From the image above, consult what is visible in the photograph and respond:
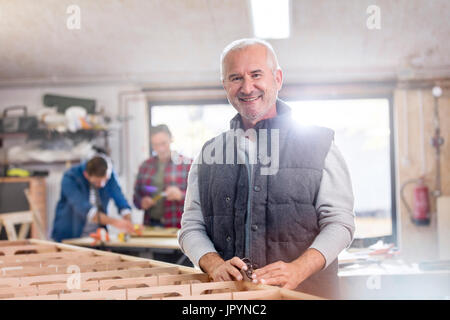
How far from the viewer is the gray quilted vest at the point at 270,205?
0.67m

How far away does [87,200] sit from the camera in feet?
5.91

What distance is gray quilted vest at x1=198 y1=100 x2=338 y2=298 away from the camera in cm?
67

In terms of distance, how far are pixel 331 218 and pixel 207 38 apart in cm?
124

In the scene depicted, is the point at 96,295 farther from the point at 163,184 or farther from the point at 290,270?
the point at 163,184

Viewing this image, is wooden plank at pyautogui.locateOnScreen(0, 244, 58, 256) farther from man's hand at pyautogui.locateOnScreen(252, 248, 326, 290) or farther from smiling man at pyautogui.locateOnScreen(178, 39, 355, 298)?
man's hand at pyautogui.locateOnScreen(252, 248, 326, 290)

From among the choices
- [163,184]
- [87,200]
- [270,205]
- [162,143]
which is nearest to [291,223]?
[270,205]

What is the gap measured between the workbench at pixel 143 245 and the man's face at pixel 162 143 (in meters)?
0.34

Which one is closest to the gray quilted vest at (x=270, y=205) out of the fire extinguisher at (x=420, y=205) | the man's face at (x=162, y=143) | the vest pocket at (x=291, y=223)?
the vest pocket at (x=291, y=223)

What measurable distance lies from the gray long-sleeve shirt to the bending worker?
3.62 feet

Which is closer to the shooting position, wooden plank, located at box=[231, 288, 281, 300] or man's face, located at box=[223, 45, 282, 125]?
wooden plank, located at box=[231, 288, 281, 300]

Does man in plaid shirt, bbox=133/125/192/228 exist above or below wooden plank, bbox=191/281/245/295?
above

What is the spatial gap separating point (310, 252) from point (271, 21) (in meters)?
1.07

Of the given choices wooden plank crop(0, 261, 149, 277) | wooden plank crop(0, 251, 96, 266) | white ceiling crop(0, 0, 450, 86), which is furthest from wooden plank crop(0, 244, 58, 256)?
white ceiling crop(0, 0, 450, 86)

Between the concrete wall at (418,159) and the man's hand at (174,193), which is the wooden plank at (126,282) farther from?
the concrete wall at (418,159)
